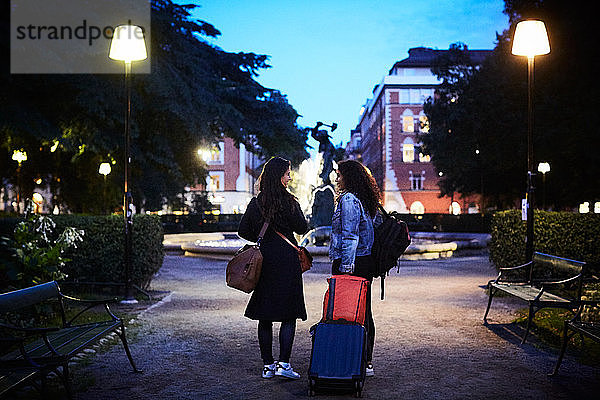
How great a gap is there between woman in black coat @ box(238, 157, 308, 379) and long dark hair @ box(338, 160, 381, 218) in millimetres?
510

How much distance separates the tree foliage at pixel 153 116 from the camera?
1738 cm

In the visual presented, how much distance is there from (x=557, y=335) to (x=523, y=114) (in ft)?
76.8

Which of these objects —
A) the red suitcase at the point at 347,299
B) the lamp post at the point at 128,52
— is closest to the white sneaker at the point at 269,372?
the red suitcase at the point at 347,299

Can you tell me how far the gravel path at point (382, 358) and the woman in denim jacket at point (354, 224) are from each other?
817 millimetres

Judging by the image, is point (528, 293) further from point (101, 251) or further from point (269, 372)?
point (101, 251)

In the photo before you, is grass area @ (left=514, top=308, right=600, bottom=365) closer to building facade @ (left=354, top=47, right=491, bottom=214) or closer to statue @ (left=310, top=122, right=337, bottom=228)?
statue @ (left=310, top=122, right=337, bottom=228)

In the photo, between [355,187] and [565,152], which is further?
[565,152]

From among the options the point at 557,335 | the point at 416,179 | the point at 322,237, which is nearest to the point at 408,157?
the point at 416,179

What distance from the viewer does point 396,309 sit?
10.5 metres

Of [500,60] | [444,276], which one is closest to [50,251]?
[444,276]

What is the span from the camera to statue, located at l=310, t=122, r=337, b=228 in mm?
26422

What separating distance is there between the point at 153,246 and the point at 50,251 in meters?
3.68

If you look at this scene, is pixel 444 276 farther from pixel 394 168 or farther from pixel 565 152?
pixel 394 168

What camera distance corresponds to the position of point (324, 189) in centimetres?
2684
